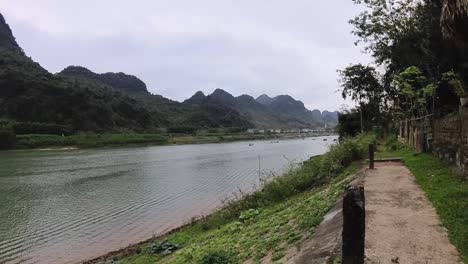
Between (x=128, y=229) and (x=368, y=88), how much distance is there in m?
40.3

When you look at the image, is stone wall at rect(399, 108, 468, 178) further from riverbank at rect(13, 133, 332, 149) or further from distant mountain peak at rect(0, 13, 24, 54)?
distant mountain peak at rect(0, 13, 24, 54)

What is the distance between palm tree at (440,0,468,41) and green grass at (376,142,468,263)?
334 centimetres

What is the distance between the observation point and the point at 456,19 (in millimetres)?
9414

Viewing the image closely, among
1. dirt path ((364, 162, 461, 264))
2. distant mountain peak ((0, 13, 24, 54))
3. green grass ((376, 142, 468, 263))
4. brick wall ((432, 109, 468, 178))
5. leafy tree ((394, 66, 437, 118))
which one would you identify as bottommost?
dirt path ((364, 162, 461, 264))

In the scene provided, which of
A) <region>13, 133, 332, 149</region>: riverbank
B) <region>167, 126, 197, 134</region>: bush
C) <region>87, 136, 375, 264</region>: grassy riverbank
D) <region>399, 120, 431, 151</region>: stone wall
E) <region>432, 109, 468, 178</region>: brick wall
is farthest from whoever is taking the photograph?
<region>167, 126, 197, 134</region>: bush

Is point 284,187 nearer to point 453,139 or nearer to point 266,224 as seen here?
point 266,224

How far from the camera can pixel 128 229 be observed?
18.7 metres

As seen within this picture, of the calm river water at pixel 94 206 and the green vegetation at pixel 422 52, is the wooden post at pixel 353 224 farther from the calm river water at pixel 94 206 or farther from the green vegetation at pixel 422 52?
the calm river water at pixel 94 206

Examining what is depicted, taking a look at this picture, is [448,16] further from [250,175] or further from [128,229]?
[250,175]

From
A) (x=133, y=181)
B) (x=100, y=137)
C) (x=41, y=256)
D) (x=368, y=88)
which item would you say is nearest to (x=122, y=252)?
(x=41, y=256)

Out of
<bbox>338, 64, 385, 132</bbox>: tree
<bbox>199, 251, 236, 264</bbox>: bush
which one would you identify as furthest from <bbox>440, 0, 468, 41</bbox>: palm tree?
<bbox>338, 64, 385, 132</bbox>: tree

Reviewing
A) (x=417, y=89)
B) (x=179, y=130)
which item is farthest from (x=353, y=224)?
→ (x=179, y=130)

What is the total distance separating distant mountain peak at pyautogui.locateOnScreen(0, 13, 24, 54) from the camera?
150 meters

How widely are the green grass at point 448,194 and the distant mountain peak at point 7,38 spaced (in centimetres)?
15654
